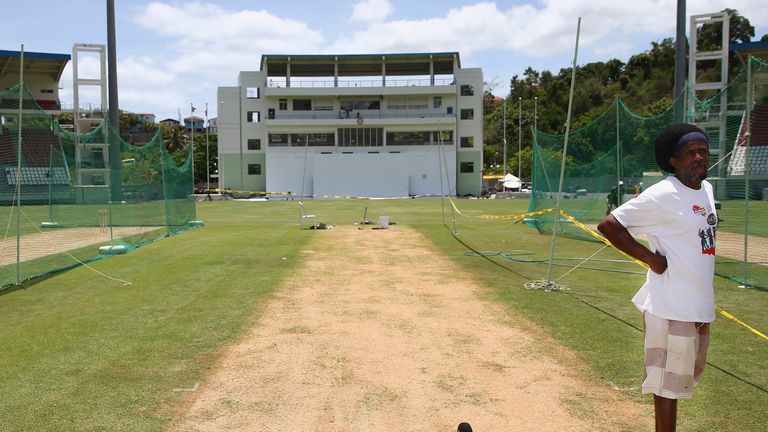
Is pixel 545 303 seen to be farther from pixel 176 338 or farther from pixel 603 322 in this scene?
pixel 176 338

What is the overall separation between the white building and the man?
198 feet

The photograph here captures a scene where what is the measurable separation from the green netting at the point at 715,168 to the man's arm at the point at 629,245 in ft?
23.7

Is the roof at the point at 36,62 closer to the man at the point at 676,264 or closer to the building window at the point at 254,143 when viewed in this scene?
the building window at the point at 254,143

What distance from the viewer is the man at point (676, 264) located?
141 inches

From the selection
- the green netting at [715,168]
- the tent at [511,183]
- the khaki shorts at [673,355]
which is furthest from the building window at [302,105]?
the khaki shorts at [673,355]

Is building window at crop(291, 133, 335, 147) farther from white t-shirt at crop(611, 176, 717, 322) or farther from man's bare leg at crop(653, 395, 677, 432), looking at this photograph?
man's bare leg at crop(653, 395, 677, 432)

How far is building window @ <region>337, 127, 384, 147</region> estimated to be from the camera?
67.4 meters

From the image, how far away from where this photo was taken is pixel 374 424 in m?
4.64

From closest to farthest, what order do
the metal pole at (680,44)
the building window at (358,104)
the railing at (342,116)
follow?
the metal pole at (680,44) < the railing at (342,116) < the building window at (358,104)

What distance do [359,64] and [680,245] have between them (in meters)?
67.5

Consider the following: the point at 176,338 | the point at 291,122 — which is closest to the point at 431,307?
the point at 176,338

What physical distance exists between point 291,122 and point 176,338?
60169 mm

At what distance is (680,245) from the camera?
11.8ft

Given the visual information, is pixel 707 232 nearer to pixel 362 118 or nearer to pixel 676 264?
pixel 676 264
